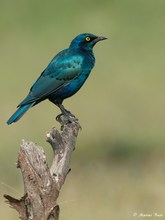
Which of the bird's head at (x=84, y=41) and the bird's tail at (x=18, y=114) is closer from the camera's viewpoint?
the bird's tail at (x=18, y=114)

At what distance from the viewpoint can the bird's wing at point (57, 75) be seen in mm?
11883

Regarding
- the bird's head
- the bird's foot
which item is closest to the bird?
the bird's head

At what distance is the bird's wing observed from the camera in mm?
11883

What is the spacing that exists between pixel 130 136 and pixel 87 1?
1204 centimetres

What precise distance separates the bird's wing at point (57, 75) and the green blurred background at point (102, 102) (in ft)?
3.62

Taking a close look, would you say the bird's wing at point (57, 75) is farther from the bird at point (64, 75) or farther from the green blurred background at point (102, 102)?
the green blurred background at point (102, 102)

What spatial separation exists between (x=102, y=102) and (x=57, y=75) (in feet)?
27.5

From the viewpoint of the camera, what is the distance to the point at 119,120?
60.8ft

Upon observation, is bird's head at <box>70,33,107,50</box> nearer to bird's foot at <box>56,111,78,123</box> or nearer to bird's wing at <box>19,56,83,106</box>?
bird's wing at <box>19,56,83,106</box>

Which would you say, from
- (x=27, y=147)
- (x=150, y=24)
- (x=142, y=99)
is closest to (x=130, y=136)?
(x=142, y=99)

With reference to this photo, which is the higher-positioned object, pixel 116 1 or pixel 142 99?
pixel 116 1

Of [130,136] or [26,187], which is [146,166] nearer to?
[130,136]

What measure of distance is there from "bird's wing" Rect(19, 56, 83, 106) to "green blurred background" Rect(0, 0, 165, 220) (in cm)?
110

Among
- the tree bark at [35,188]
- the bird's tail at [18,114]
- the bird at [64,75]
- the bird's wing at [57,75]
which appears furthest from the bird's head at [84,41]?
the tree bark at [35,188]
